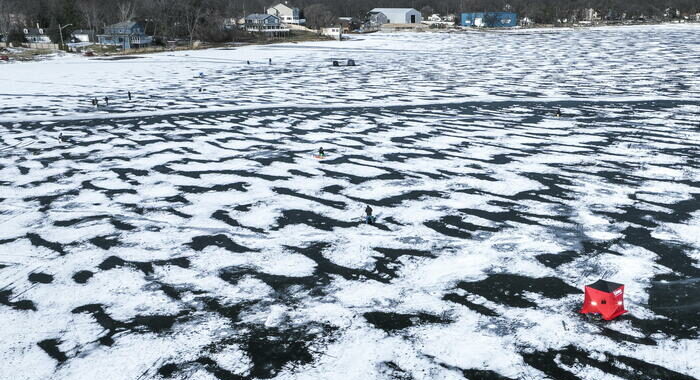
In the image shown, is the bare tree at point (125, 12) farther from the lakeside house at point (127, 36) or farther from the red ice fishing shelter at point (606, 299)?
the red ice fishing shelter at point (606, 299)

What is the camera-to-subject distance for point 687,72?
15.0 m

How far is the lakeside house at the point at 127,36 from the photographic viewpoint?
4578cm

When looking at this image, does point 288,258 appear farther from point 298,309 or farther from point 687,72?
point 687,72

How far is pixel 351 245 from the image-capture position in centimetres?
427

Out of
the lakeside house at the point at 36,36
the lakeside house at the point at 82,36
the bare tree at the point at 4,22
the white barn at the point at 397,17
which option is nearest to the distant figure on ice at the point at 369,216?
the bare tree at the point at 4,22

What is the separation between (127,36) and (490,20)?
41265mm

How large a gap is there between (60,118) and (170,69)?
1082 centimetres

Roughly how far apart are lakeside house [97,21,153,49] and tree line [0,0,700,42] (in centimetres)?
142

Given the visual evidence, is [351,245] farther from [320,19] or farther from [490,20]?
[490,20]

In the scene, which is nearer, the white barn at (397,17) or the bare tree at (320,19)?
the bare tree at (320,19)

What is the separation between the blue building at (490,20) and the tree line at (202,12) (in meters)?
7.47

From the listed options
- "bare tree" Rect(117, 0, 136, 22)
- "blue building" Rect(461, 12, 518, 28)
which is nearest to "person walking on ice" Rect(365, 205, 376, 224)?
"bare tree" Rect(117, 0, 136, 22)

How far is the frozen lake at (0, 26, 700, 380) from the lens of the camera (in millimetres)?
2902

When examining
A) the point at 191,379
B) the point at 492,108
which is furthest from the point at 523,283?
the point at 492,108
